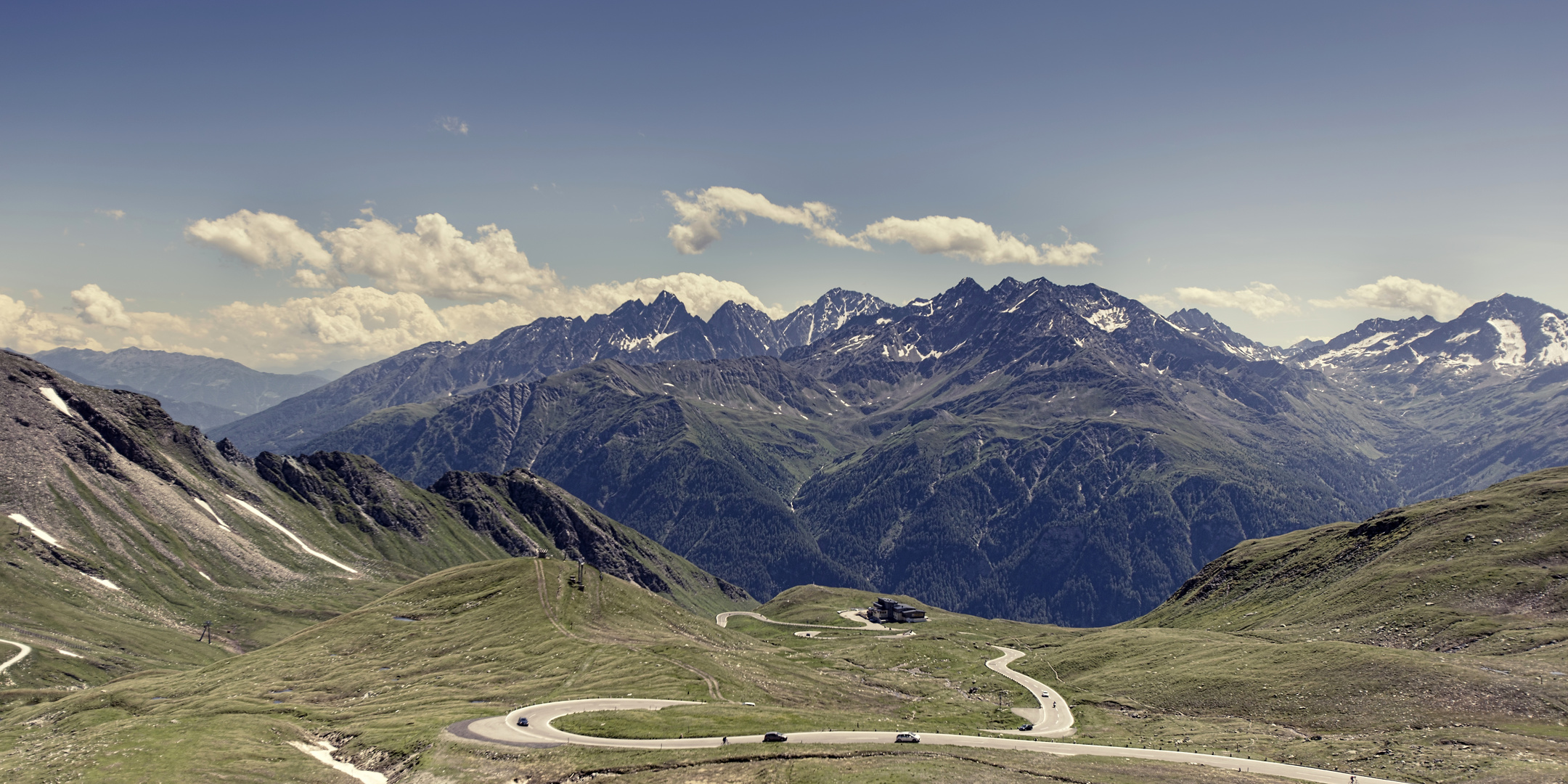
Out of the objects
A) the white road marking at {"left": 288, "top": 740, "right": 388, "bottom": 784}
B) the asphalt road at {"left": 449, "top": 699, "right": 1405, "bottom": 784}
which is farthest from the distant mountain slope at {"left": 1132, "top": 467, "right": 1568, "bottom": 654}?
the white road marking at {"left": 288, "top": 740, "right": 388, "bottom": 784}

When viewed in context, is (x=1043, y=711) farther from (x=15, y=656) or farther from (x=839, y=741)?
(x=15, y=656)

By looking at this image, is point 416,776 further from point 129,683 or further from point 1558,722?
point 1558,722

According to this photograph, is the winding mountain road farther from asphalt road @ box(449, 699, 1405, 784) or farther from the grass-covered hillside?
the grass-covered hillside

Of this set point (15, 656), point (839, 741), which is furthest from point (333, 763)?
point (15, 656)

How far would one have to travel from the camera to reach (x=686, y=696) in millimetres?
116188

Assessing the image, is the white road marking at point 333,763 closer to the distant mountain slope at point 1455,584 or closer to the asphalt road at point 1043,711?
the asphalt road at point 1043,711

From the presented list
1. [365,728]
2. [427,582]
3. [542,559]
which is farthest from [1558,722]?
[427,582]

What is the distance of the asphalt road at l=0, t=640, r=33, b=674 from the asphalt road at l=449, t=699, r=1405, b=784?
130547 millimetres

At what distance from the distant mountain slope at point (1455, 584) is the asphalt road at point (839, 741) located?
67524 mm

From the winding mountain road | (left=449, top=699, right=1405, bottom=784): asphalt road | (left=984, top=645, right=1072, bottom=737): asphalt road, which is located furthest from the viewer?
(left=984, top=645, right=1072, bottom=737): asphalt road

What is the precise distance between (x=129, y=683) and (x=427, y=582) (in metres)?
57.8

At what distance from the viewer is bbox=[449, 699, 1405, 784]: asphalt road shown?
3430 inches

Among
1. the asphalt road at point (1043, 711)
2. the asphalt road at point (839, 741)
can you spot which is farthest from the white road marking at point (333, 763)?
the asphalt road at point (1043, 711)

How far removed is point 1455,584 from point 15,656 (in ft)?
945
